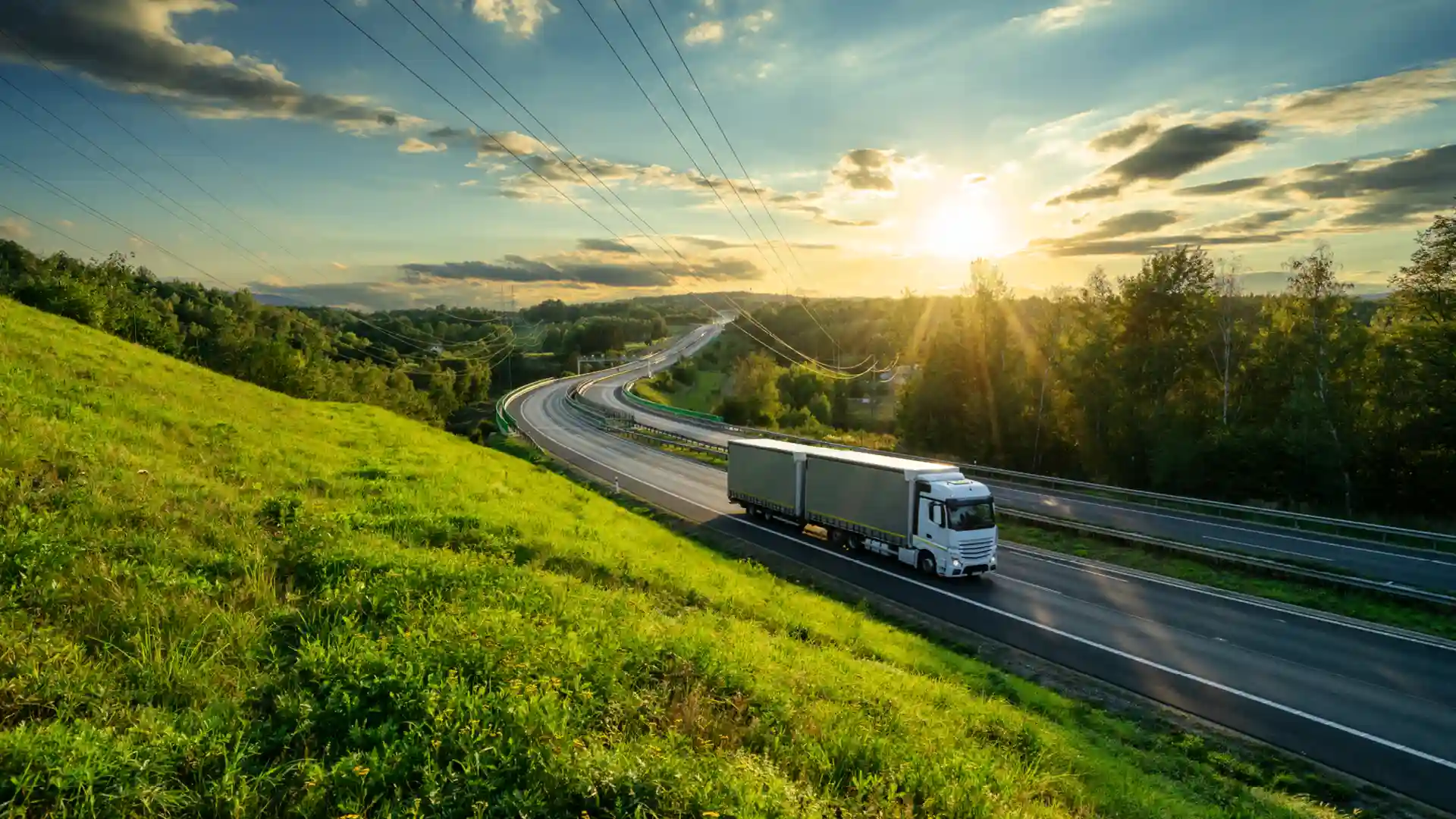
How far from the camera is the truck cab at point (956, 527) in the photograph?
24.5 m

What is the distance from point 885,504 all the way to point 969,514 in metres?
3.38

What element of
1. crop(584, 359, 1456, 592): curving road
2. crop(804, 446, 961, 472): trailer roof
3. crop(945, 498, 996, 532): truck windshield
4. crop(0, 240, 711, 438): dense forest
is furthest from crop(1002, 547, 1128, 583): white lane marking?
crop(0, 240, 711, 438): dense forest

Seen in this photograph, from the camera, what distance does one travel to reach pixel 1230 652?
61.7ft

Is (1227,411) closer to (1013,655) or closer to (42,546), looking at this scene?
(1013,655)

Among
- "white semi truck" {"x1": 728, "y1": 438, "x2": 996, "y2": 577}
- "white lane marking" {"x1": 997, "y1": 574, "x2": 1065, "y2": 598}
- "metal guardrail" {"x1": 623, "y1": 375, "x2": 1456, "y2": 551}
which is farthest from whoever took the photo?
"metal guardrail" {"x1": 623, "y1": 375, "x2": 1456, "y2": 551}

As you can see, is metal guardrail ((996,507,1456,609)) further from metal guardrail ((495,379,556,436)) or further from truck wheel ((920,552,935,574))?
metal guardrail ((495,379,556,436))

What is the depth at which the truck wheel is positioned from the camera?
82.8 feet

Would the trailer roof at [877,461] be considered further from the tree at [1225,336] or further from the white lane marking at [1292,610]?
the tree at [1225,336]

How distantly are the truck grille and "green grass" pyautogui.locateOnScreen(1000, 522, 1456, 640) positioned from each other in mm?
7361

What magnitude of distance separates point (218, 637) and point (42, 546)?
9.74 ft

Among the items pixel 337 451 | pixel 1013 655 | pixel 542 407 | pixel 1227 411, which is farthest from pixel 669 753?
pixel 542 407

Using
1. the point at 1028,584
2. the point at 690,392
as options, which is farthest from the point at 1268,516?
the point at 690,392

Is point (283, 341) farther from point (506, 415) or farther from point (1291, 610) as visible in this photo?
point (1291, 610)

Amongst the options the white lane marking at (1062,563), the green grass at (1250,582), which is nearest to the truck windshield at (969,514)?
the white lane marking at (1062,563)
